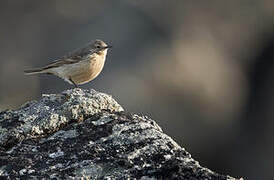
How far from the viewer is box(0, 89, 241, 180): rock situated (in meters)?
5.25

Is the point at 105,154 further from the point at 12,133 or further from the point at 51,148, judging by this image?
the point at 12,133

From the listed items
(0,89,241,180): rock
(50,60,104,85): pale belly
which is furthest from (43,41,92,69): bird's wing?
(0,89,241,180): rock

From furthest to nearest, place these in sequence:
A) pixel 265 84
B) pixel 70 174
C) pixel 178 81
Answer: pixel 265 84 → pixel 178 81 → pixel 70 174

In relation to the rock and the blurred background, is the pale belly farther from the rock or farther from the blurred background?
the blurred background

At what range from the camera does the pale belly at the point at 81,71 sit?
10.7 meters

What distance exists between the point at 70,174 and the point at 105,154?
334 mm

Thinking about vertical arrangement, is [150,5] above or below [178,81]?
above

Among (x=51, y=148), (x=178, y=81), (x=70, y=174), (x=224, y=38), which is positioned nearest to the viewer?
(x=70, y=174)

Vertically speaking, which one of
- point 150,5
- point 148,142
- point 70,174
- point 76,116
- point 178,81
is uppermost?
point 150,5

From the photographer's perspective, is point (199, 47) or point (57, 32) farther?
point (57, 32)

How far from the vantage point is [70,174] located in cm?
526

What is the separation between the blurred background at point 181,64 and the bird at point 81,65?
5620 millimetres

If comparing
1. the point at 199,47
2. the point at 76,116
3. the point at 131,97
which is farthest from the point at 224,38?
the point at 76,116

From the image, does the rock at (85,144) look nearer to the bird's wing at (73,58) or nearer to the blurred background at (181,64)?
the bird's wing at (73,58)
